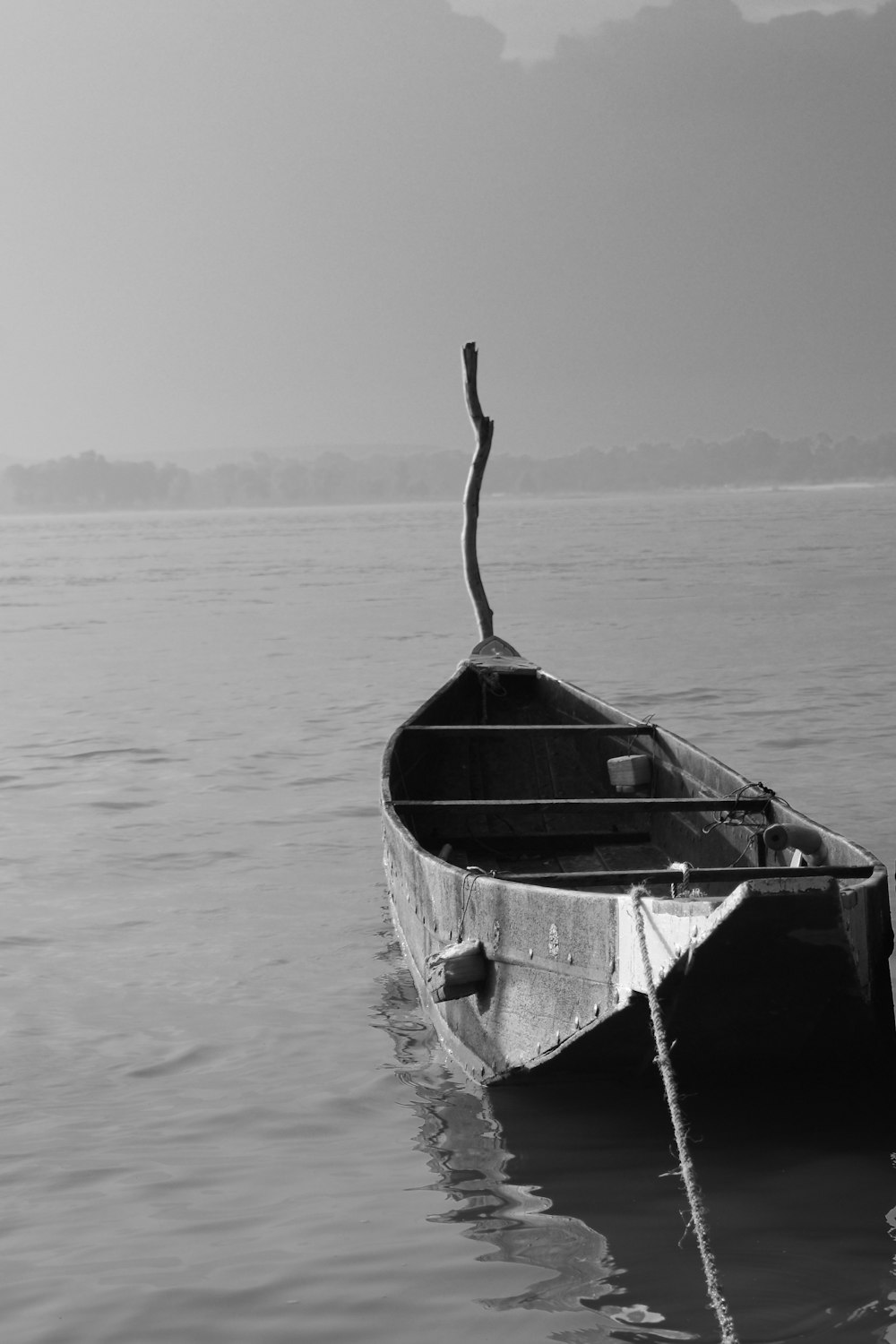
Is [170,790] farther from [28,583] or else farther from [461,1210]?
[28,583]

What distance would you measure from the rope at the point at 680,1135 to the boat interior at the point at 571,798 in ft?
1.47

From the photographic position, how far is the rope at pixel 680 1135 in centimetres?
443

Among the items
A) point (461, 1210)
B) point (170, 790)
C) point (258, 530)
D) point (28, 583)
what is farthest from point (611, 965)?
point (258, 530)

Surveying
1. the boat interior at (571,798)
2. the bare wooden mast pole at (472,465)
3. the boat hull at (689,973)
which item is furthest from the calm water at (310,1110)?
→ the bare wooden mast pole at (472,465)

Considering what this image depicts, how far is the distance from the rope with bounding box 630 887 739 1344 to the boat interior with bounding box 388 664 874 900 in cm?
45

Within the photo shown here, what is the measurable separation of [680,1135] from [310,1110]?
2144 millimetres

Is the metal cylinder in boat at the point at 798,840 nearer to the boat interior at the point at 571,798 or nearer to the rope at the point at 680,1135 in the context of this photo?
the boat interior at the point at 571,798

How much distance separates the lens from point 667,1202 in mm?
5102

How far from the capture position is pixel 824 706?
1700cm

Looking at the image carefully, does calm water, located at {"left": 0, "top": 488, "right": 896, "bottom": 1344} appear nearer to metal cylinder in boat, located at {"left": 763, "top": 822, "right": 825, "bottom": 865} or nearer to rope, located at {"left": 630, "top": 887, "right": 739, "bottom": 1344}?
rope, located at {"left": 630, "top": 887, "right": 739, "bottom": 1344}

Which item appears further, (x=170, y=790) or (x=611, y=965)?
(x=170, y=790)

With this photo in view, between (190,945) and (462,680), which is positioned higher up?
(462,680)

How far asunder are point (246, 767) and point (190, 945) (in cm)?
575

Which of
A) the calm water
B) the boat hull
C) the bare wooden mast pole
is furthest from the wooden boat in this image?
the bare wooden mast pole
